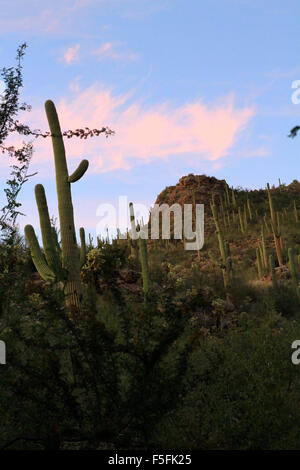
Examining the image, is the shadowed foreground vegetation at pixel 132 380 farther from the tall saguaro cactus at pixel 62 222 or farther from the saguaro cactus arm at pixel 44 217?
the saguaro cactus arm at pixel 44 217

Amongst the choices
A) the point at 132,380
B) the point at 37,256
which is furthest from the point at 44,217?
the point at 132,380

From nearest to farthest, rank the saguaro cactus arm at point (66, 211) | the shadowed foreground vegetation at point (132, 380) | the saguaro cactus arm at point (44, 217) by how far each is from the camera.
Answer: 1. the shadowed foreground vegetation at point (132, 380)
2. the saguaro cactus arm at point (66, 211)
3. the saguaro cactus arm at point (44, 217)

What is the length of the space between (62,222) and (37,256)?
4.52 ft

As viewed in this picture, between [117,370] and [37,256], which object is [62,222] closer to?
[37,256]

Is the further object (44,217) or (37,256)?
(37,256)

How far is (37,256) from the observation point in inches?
336

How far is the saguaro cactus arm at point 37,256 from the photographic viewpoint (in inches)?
328

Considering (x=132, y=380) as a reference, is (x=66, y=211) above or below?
above

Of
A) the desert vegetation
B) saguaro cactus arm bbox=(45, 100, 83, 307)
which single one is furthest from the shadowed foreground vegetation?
saguaro cactus arm bbox=(45, 100, 83, 307)

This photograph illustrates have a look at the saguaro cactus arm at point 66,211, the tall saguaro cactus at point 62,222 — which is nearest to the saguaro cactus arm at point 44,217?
the tall saguaro cactus at point 62,222

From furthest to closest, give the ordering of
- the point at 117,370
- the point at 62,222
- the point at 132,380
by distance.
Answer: the point at 62,222, the point at 117,370, the point at 132,380

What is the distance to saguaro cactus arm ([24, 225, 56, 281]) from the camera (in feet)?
27.3
